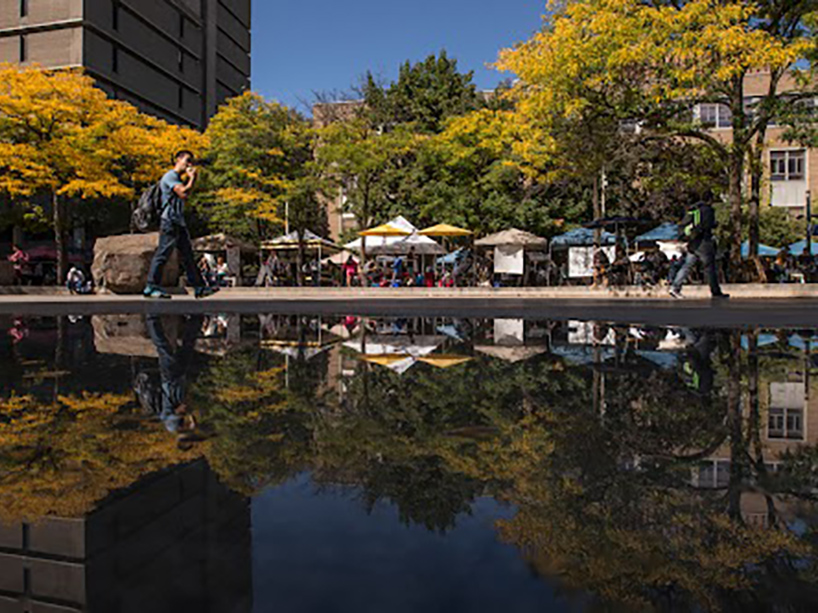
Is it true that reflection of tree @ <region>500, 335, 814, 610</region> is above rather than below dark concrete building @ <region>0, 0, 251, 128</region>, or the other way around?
below

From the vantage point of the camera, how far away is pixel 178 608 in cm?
86

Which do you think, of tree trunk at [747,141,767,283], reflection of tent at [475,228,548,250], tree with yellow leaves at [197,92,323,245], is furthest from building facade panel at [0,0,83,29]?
tree trunk at [747,141,767,283]

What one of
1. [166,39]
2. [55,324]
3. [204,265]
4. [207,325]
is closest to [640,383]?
[207,325]

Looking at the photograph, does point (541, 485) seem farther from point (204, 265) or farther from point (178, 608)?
point (204, 265)

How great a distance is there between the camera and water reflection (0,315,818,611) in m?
0.96

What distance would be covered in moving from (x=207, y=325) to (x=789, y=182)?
47.4 meters

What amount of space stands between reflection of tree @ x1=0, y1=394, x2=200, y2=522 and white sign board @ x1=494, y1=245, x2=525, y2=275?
2539 cm

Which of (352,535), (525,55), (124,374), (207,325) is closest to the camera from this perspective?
(352,535)

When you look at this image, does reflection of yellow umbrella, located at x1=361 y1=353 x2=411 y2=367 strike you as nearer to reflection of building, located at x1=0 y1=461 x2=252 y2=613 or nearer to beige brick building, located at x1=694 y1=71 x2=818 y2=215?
reflection of building, located at x1=0 y1=461 x2=252 y2=613

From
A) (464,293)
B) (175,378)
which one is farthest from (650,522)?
(464,293)

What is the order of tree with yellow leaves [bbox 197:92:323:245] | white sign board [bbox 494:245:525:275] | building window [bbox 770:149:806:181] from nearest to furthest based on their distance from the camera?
white sign board [bbox 494:245:525:275] → tree with yellow leaves [bbox 197:92:323:245] → building window [bbox 770:149:806:181]

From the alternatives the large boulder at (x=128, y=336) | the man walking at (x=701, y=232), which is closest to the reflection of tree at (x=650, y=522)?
the large boulder at (x=128, y=336)

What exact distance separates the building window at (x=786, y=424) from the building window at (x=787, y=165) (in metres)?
48.3

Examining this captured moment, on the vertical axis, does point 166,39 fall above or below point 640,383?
above
